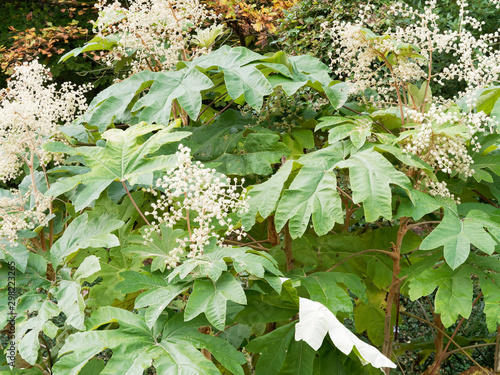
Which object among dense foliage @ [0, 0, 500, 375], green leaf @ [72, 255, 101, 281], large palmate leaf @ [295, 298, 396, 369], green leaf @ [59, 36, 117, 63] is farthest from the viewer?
green leaf @ [59, 36, 117, 63]

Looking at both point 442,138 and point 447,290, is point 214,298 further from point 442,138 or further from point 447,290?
point 442,138

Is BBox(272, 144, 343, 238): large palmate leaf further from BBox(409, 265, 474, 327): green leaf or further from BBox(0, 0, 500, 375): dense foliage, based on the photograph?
BBox(409, 265, 474, 327): green leaf

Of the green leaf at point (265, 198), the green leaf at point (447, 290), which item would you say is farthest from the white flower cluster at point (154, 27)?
the green leaf at point (447, 290)

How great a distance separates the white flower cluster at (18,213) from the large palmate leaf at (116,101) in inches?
15.0

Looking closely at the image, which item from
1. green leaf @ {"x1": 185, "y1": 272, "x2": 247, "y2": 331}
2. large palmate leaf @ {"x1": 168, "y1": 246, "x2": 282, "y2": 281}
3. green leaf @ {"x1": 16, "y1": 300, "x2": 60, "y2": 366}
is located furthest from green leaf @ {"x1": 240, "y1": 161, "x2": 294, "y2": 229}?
green leaf @ {"x1": 16, "y1": 300, "x2": 60, "y2": 366}

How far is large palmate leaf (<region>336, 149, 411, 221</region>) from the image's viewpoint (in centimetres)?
140

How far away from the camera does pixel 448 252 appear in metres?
1.36

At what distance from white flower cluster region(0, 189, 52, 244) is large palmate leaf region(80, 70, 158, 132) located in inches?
15.0

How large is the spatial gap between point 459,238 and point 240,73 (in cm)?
88

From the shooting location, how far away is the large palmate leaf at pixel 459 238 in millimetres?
1341

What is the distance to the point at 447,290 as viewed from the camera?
1475 mm

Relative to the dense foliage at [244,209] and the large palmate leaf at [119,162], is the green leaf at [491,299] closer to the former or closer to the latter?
the dense foliage at [244,209]

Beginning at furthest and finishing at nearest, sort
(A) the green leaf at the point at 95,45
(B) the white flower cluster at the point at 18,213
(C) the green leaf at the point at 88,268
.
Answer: (A) the green leaf at the point at 95,45, (B) the white flower cluster at the point at 18,213, (C) the green leaf at the point at 88,268

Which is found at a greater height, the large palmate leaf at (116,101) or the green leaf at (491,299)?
the large palmate leaf at (116,101)
